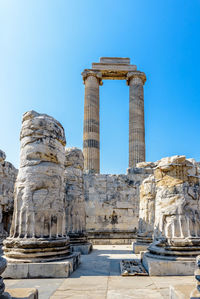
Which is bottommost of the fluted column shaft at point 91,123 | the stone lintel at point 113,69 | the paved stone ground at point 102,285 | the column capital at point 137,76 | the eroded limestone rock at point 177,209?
the paved stone ground at point 102,285

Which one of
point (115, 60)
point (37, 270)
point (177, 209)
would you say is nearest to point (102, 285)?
point (37, 270)

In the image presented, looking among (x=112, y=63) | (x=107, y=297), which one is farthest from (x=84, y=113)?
(x=107, y=297)

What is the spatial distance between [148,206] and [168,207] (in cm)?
314

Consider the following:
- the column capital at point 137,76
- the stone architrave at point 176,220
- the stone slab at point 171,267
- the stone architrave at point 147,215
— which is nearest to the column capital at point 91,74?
the column capital at point 137,76

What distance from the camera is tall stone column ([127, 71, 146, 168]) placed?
21.0 m

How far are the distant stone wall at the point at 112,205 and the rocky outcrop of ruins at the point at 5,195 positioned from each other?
4124mm

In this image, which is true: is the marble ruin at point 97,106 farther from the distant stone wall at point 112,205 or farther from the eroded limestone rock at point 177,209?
the eroded limestone rock at point 177,209

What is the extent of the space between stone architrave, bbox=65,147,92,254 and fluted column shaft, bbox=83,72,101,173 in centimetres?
1007

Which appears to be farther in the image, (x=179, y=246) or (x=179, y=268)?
(x=179, y=246)

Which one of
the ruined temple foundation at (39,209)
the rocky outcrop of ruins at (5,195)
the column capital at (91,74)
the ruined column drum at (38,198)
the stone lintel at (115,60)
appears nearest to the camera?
the ruined temple foundation at (39,209)

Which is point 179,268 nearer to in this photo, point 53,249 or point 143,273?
point 143,273

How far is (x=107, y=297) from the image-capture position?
364cm

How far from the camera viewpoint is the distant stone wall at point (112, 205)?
1238 centimetres

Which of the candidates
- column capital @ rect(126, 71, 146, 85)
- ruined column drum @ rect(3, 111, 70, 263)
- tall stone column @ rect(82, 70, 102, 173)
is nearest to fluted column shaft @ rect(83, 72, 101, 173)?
tall stone column @ rect(82, 70, 102, 173)
